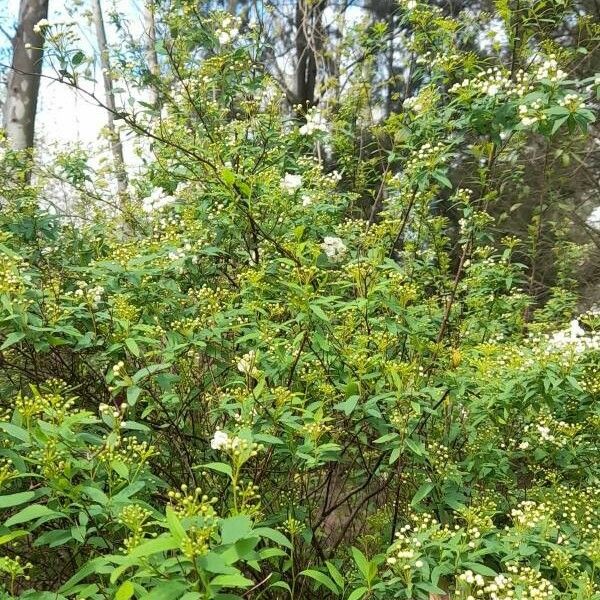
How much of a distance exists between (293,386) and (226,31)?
2.42 metres

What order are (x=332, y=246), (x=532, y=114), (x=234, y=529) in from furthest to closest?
(x=332, y=246) → (x=532, y=114) → (x=234, y=529)

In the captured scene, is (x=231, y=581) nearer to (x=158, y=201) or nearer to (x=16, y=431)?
(x=16, y=431)

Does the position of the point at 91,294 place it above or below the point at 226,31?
below

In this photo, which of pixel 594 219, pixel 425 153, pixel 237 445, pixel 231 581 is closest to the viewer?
pixel 231 581

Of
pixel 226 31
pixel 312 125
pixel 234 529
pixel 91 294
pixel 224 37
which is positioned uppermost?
pixel 226 31

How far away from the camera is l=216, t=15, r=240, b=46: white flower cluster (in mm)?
3510

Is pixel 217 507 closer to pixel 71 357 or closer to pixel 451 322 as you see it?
pixel 71 357

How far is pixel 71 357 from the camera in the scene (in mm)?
2783

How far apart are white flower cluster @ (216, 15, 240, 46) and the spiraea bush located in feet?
0.12

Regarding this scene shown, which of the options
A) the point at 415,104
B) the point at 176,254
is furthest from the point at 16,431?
the point at 415,104

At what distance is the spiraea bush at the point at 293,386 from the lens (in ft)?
5.81

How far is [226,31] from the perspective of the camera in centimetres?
363

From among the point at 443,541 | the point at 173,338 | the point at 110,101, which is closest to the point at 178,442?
the point at 173,338

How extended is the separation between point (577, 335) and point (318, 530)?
1.55 metres
